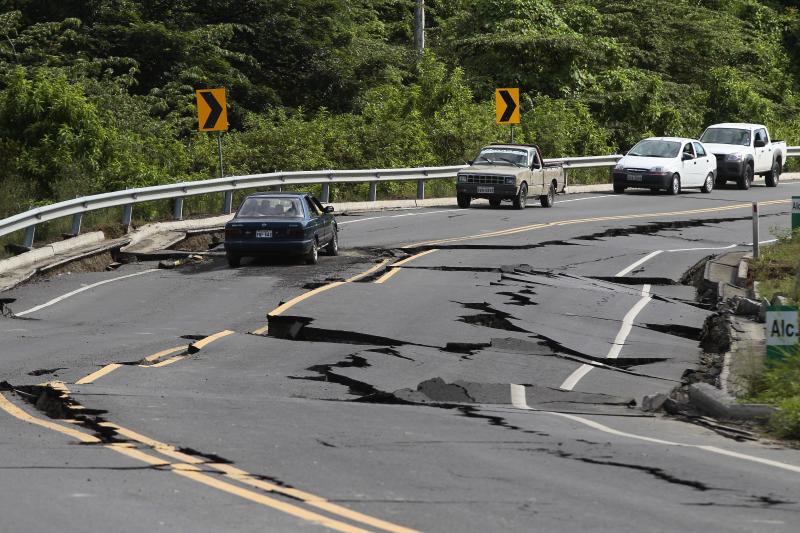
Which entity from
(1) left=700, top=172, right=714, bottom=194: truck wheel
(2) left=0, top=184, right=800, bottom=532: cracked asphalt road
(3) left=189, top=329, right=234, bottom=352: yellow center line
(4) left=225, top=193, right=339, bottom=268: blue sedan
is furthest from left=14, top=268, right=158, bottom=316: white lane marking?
(1) left=700, top=172, right=714, bottom=194: truck wheel

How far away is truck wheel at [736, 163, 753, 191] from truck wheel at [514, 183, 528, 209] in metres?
11.1

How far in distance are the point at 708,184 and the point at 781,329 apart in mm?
28491

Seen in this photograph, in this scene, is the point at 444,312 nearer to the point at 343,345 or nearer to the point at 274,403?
the point at 343,345

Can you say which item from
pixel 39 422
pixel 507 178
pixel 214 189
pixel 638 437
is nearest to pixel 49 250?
pixel 214 189

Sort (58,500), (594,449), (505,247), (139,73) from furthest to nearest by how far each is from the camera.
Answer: (139,73) → (505,247) → (594,449) → (58,500)

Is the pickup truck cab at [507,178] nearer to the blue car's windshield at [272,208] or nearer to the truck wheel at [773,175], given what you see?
the blue car's windshield at [272,208]

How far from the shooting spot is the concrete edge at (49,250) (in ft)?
72.1

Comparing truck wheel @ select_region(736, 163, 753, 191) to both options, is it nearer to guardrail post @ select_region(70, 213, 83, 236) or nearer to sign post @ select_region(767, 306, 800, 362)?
guardrail post @ select_region(70, 213, 83, 236)

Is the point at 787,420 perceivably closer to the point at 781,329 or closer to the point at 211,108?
the point at 781,329

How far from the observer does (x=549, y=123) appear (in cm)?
4541

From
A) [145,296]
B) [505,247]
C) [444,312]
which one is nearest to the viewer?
[444,312]

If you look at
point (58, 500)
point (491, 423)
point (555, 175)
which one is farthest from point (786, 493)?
point (555, 175)

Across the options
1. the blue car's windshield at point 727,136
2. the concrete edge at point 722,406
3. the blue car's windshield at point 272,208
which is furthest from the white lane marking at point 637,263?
the blue car's windshield at point 727,136

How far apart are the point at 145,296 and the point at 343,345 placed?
17.1ft
